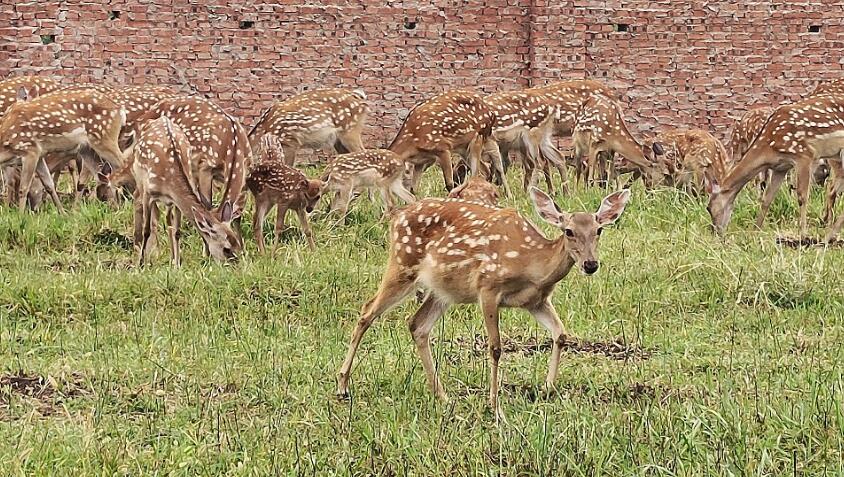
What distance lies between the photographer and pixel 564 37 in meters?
17.4

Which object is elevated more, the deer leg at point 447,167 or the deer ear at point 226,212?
the deer ear at point 226,212

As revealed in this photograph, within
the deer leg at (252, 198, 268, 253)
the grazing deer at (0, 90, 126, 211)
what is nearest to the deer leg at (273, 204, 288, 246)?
the deer leg at (252, 198, 268, 253)

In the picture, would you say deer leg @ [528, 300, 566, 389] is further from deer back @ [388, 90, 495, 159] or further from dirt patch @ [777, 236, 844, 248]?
deer back @ [388, 90, 495, 159]

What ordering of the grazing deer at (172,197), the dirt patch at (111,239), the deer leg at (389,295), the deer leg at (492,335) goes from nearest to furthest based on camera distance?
the deer leg at (492,335) → the deer leg at (389,295) → the grazing deer at (172,197) → the dirt patch at (111,239)

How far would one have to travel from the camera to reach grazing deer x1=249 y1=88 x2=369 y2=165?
44.2 feet

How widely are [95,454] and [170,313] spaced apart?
2.97m

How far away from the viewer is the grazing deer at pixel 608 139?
14.0m

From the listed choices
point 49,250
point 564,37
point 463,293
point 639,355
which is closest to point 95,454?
point 463,293

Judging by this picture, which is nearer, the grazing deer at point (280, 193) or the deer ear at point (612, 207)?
the deer ear at point (612, 207)

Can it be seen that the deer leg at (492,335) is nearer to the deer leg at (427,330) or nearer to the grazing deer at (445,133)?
the deer leg at (427,330)

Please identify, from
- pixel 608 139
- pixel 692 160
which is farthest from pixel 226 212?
pixel 692 160

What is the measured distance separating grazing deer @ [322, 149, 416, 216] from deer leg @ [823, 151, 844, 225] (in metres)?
3.82

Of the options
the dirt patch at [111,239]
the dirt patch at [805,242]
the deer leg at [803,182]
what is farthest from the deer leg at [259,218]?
the deer leg at [803,182]

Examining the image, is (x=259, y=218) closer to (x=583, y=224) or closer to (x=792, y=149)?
(x=792, y=149)
